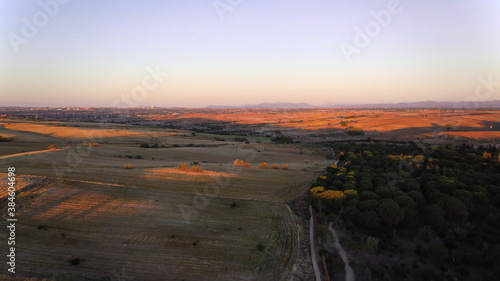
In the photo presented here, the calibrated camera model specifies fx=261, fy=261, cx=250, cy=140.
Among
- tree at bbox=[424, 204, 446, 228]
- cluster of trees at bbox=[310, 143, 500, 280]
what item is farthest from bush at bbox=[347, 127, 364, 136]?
tree at bbox=[424, 204, 446, 228]

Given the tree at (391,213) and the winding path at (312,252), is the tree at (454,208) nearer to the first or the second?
the tree at (391,213)

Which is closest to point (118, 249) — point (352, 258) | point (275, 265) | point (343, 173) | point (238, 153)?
point (275, 265)

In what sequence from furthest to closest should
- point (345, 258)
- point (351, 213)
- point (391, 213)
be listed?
1. point (351, 213)
2. point (391, 213)
3. point (345, 258)

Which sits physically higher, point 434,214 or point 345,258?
point 434,214

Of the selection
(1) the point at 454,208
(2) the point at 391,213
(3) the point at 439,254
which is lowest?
(3) the point at 439,254

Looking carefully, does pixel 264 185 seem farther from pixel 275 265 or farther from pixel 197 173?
pixel 275 265

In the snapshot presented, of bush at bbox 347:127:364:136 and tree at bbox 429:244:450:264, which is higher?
bush at bbox 347:127:364:136

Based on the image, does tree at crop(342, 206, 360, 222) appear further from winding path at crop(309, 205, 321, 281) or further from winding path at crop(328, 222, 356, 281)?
winding path at crop(309, 205, 321, 281)

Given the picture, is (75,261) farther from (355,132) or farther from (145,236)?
(355,132)

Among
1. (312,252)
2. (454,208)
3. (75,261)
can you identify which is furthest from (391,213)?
(75,261)
